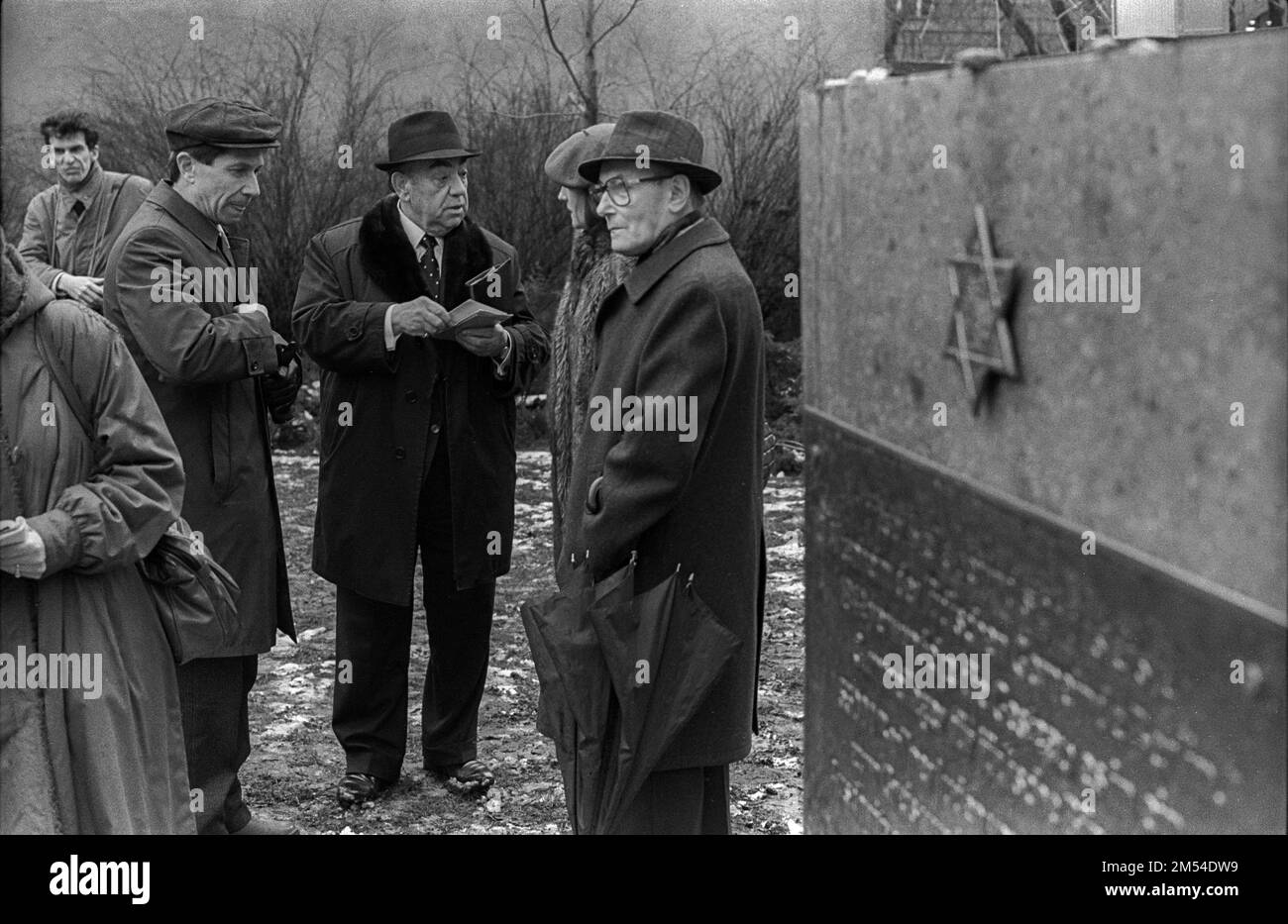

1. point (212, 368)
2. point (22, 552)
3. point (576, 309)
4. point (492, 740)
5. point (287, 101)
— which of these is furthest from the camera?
point (287, 101)

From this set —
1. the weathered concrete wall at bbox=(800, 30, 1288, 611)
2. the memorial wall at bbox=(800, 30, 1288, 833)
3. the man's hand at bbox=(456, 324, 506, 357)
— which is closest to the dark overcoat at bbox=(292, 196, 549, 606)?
the man's hand at bbox=(456, 324, 506, 357)

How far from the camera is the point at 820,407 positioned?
2775 mm

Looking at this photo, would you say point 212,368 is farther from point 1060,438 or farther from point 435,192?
point 1060,438

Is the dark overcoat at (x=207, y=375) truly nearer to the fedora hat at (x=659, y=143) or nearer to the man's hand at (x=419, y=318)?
the man's hand at (x=419, y=318)

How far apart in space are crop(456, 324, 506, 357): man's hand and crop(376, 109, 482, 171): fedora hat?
50cm

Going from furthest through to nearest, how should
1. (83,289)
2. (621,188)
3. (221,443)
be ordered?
1. (83,289)
2. (221,443)
3. (621,188)

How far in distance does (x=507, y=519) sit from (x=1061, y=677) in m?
2.50

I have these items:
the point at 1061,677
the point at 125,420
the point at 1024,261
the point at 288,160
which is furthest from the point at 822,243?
the point at 288,160

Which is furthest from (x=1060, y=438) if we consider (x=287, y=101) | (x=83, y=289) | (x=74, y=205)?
(x=287, y=101)

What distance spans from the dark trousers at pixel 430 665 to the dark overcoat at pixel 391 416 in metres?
0.08

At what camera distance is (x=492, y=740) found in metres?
4.82

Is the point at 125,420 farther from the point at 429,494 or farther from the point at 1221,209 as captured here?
the point at 1221,209

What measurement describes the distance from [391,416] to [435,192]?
2.02 ft

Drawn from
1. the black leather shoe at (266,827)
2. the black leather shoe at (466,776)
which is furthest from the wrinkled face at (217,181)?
the black leather shoe at (466,776)
